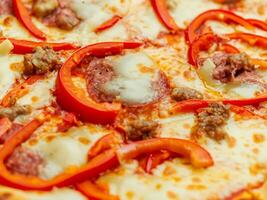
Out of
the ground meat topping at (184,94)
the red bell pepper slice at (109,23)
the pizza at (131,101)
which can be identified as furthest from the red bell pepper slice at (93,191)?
the red bell pepper slice at (109,23)

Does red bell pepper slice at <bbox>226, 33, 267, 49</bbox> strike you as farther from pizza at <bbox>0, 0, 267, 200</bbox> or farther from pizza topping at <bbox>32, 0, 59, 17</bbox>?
pizza topping at <bbox>32, 0, 59, 17</bbox>

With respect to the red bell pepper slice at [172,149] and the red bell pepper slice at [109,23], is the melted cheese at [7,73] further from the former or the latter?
the red bell pepper slice at [172,149]

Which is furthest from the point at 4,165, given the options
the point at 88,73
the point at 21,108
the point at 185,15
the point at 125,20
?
the point at 185,15

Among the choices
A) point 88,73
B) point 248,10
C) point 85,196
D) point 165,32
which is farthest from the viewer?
point 248,10

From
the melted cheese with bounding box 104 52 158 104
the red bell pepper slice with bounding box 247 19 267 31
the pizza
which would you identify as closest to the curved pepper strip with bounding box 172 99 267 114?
the pizza

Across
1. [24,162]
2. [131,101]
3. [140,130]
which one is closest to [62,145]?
[24,162]

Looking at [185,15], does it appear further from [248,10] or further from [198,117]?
[198,117]
